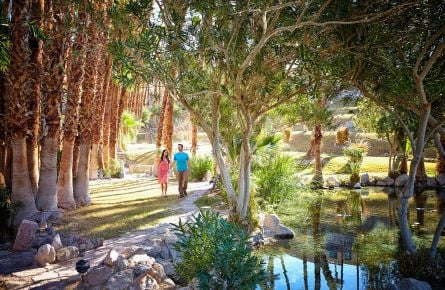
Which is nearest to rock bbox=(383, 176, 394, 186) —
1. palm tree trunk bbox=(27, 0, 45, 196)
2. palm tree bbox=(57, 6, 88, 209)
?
palm tree bbox=(57, 6, 88, 209)

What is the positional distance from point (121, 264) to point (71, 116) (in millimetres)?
5834

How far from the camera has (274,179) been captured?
13.1 metres

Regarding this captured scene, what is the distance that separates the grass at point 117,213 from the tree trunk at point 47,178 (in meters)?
0.52

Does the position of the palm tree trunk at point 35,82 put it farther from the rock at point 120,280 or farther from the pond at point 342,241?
the pond at point 342,241

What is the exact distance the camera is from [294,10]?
700cm

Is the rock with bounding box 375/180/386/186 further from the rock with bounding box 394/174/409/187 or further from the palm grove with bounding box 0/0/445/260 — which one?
the palm grove with bounding box 0/0/445/260

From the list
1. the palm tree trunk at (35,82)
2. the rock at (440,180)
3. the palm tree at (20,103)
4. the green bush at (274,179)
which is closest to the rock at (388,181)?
the rock at (440,180)

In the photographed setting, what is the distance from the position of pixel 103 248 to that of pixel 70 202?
12.6 feet

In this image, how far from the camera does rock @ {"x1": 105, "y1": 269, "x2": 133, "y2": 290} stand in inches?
200

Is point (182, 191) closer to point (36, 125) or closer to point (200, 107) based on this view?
point (200, 107)

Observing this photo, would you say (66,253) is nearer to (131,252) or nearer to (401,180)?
(131,252)

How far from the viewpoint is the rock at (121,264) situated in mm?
5469

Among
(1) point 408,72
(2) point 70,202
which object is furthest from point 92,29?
(1) point 408,72

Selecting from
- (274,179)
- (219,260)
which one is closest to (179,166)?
(274,179)
